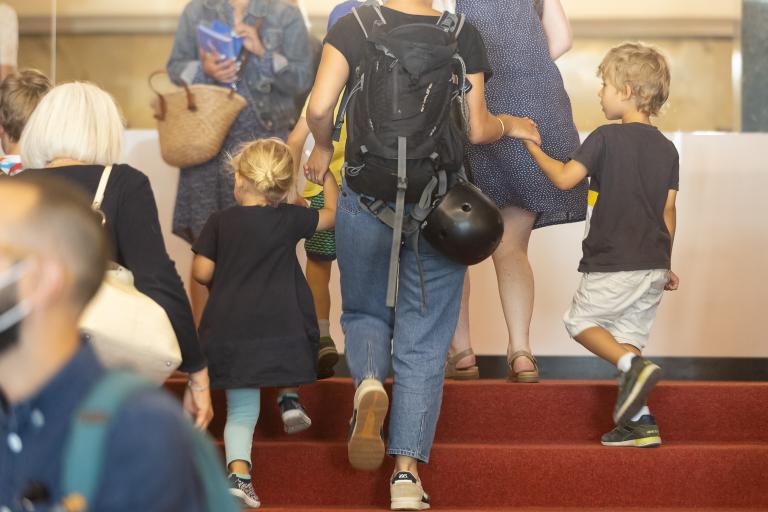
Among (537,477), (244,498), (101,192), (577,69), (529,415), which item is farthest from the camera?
(577,69)

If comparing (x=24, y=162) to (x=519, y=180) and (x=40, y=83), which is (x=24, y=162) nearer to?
(x=40, y=83)

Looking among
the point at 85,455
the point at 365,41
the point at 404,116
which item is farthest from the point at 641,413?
the point at 85,455

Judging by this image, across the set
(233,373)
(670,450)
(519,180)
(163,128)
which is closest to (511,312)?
(519,180)

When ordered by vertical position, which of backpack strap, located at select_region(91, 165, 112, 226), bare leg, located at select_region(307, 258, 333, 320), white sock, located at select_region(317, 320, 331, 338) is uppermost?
backpack strap, located at select_region(91, 165, 112, 226)

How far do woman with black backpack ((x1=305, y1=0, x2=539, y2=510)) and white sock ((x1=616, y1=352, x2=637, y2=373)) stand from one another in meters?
0.60

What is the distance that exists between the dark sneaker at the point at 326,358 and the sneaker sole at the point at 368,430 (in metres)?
0.85

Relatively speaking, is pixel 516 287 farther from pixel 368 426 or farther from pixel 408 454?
pixel 368 426

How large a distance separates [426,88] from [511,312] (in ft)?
3.96

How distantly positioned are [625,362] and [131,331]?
68.6 inches

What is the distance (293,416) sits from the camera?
362 centimetres

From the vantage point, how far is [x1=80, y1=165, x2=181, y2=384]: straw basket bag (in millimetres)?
2232

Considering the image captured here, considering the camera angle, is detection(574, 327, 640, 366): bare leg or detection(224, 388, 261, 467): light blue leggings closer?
detection(224, 388, 261, 467): light blue leggings

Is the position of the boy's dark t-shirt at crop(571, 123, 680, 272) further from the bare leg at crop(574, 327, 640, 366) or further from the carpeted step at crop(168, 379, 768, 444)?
the carpeted step at crop(168, 379, 768, 444)

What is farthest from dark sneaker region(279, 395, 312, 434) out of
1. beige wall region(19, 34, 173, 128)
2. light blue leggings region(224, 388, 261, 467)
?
beige wall region(19, 34, 173, 128)
